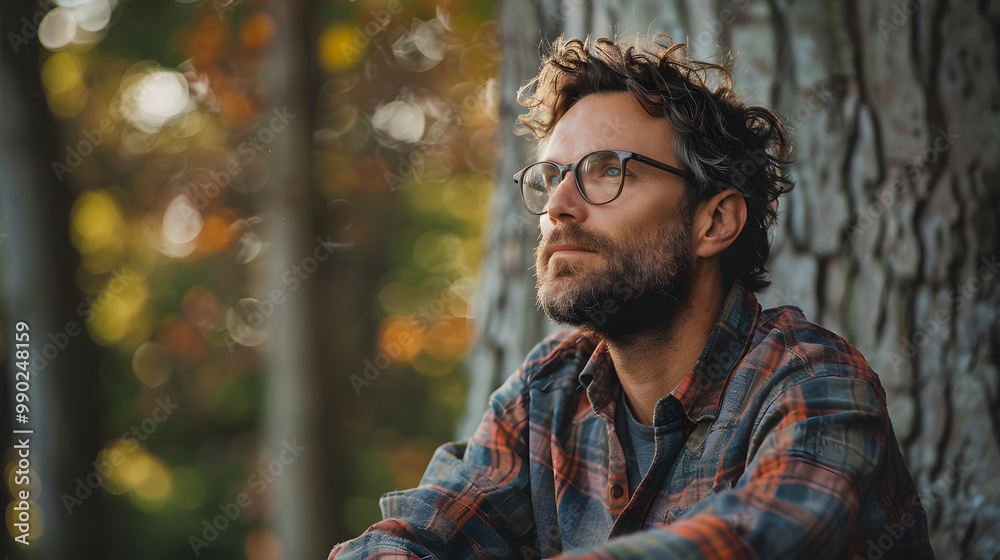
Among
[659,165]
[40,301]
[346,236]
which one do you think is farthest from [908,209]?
[346,236]

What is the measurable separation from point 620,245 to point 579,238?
0.38 feet

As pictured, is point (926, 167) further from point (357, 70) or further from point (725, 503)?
point (357, 70)

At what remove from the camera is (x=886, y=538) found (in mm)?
1412

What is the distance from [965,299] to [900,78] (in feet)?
2.56

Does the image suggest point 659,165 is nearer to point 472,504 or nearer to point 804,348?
point 804,348

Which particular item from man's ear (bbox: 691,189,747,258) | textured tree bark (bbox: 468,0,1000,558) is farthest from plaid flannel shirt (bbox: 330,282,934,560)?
textured tree bark (bbox: 468,0,1000,558)

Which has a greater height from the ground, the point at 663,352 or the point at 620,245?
the point at 620,245

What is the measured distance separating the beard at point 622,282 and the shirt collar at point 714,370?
15cm

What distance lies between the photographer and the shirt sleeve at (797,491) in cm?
102

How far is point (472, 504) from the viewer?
5.78 ft

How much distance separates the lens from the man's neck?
1.80 metres

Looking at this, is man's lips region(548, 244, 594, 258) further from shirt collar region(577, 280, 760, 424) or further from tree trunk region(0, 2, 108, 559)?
tree trunk region(0, 2, 108, 559)

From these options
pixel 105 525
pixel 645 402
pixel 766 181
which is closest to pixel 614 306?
pixel 645 402

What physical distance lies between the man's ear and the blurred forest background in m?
0.48
